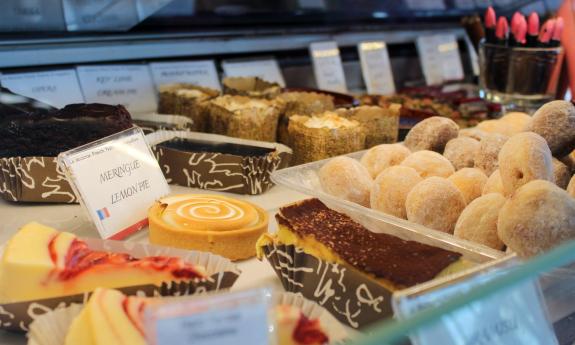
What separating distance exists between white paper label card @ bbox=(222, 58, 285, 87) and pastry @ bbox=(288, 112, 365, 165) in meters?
0.68

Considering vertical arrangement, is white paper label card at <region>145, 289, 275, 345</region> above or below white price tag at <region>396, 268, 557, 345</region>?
above

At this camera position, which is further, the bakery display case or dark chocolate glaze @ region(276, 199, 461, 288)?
dark chocolate glaze @ region(276, 199, 461, 288)

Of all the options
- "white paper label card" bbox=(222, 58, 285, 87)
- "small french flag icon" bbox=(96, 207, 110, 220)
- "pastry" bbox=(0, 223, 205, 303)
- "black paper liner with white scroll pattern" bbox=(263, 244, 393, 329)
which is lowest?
"black paper liner with white scroll pattern" bbox=(263, 244, 393, 329)

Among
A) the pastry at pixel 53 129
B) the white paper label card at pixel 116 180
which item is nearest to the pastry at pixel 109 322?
the white paper label card at pixel 116 180

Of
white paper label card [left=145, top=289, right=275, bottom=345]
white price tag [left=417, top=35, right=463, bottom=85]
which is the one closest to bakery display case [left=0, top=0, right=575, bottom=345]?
white paper label card [left=145, top=289, right=275, bottom=345]

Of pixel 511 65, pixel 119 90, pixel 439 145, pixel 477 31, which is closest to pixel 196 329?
pixel 439 145

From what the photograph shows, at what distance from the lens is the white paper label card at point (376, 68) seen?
2.94 metres

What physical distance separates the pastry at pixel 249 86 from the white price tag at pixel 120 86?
27 centimetres

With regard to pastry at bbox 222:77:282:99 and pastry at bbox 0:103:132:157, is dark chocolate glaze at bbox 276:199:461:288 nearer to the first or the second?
pastry at bbox 0:103:132:157

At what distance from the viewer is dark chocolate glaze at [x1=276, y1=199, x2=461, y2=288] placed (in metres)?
0.95

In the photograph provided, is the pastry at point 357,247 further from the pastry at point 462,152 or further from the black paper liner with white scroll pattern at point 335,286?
the pastry at point 462,152

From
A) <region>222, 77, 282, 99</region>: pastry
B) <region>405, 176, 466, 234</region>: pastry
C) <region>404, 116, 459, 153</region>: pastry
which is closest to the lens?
<region>405, 176, 466, 234</region>: pastry

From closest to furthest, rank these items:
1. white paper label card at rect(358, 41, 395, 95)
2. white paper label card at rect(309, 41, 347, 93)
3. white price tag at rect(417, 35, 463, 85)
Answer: white paper label card at rect(309, 41, 347, 93)
white paper label card at rect(358, 41, 395, 95)
white price tag at rect(417, 35, 463, 85)

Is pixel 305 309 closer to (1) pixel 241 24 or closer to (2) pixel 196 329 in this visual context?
(2) pixel 196 329
